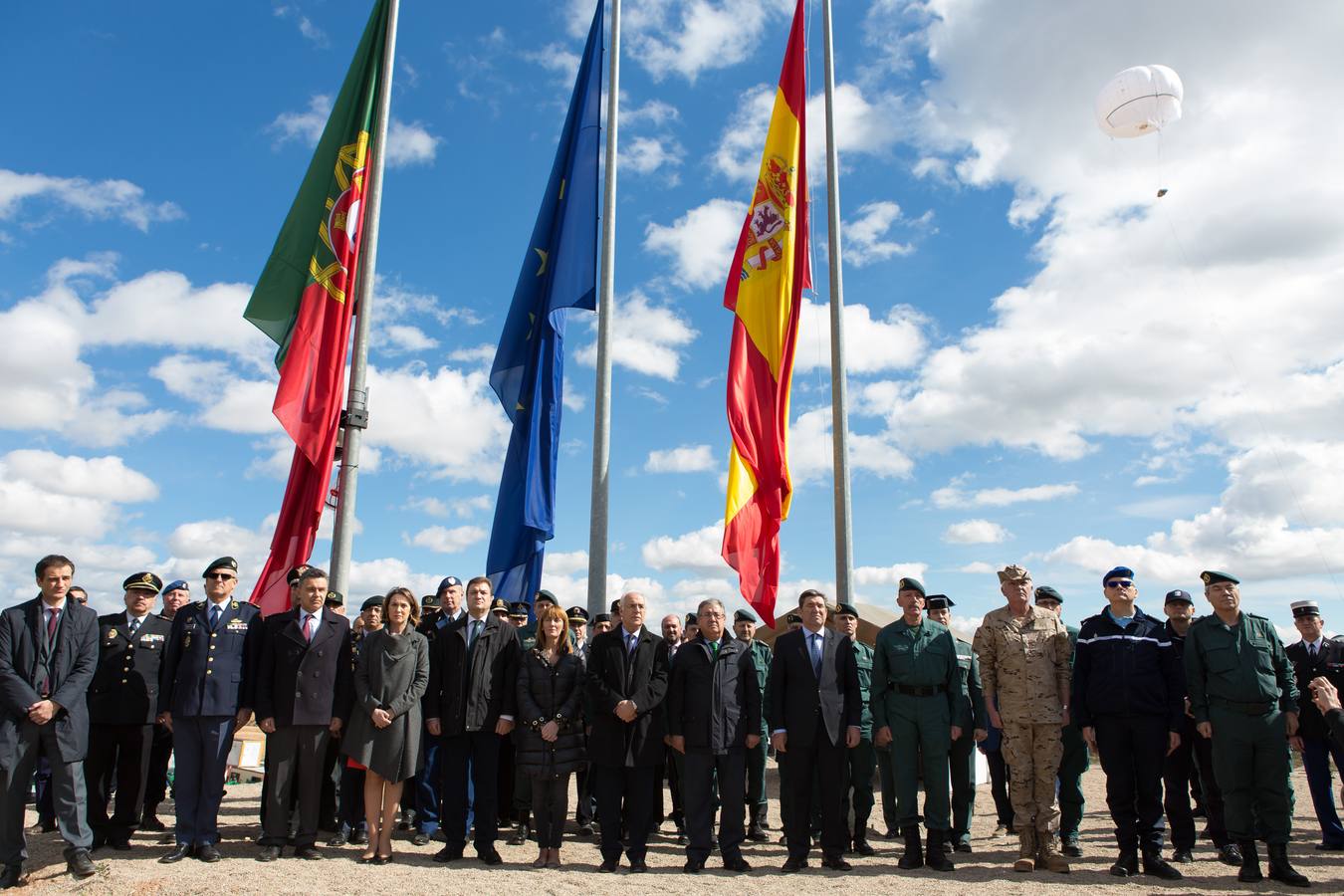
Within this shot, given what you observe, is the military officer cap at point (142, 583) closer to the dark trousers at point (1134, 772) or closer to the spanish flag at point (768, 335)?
the spanish flag at point (768, 335)

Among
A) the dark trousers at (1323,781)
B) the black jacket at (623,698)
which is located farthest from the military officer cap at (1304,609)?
the black jacket at (623,698)

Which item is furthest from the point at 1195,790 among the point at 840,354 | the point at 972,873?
the point at 840,354

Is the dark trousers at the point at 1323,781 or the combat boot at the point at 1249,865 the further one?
the dark trousers at the point at 1323,781

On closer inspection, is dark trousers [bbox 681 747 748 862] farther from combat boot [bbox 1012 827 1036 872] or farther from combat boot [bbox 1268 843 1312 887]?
combat boot [bbox 1268 843 1312 887]

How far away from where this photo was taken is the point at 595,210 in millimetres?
10898

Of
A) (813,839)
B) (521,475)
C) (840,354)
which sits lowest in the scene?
(813,839)

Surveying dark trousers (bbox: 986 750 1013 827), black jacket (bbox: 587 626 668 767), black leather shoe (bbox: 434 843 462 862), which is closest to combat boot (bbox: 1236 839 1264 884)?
dark trousers (bbox: 986 750 1013 827)

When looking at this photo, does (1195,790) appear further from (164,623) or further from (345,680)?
(164,623)

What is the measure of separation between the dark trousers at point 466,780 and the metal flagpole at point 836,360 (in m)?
3.99

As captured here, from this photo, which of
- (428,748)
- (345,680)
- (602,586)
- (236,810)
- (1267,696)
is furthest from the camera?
(602,586)

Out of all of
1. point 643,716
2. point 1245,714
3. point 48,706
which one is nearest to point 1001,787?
point 1245,714

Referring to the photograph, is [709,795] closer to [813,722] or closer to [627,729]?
[627,729]

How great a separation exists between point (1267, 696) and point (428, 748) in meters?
6.06

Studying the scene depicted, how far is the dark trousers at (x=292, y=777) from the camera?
6238 millimetres
